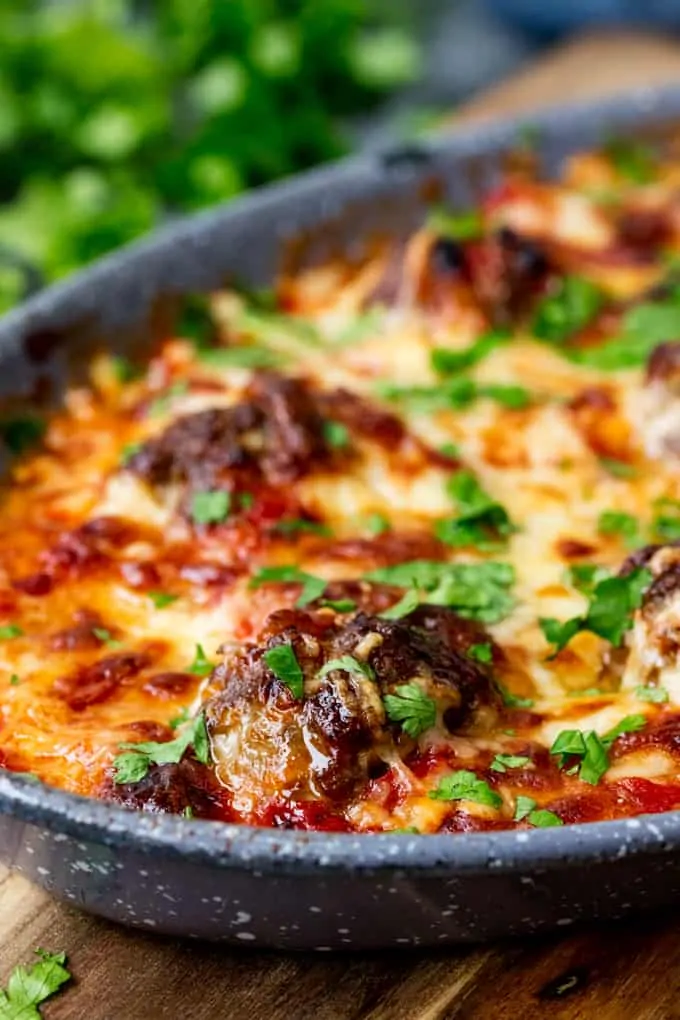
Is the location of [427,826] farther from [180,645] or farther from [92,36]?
[92,36]

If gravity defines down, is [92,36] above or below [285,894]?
above

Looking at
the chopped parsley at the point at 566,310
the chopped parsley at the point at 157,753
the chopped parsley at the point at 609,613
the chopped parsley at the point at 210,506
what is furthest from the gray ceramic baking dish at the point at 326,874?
the chopped parsley at the point at 566,310

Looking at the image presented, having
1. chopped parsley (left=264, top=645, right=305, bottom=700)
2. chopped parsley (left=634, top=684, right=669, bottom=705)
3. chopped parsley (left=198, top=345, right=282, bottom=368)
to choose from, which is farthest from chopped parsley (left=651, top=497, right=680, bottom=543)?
chopped parsley (left=198, top=345, right=282, bottom=368)

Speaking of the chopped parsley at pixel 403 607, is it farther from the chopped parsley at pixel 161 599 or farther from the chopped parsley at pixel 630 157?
the chopped parsley at pixel 630 157

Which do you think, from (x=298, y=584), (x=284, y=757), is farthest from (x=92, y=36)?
(x=284, y=757)

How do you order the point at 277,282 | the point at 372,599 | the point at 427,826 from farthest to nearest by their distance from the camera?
the point at 277,282, the point at 372,599, the point at 427,826

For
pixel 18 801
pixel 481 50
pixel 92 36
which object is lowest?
pixel 481 50
